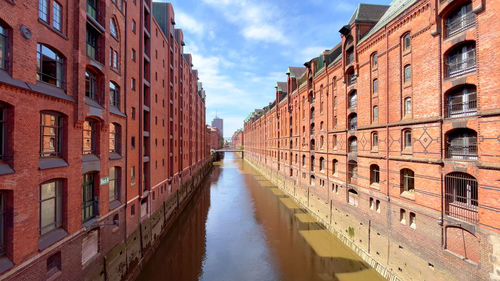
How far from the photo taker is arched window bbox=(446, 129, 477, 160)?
9.80 meters

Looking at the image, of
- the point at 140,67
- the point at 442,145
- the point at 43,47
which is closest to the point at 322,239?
the point at 442,145

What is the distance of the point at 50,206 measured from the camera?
868 centimetres

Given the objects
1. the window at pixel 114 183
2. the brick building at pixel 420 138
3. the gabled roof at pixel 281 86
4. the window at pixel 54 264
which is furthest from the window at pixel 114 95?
the gabled roof at pixel 281 86

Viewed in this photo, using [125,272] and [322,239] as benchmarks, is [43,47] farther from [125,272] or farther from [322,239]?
[322,239]

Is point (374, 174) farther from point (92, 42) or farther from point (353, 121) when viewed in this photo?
point (92, 42)

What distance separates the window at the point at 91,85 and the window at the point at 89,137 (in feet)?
4.12

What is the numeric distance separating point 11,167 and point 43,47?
172 inches

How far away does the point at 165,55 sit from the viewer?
24.8 metres

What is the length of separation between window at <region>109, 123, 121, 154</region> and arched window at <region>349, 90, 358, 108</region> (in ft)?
54.1

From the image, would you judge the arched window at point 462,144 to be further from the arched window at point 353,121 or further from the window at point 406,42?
the arched window at point 353,121

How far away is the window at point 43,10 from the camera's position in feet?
27.0

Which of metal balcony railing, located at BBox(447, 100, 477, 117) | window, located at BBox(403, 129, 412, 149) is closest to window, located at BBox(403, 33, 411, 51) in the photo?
metal balcony railing, located at BBox(447, 100, 477, 117)

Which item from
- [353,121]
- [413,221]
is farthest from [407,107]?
[413,221]

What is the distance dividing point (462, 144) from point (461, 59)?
3.67 meters
